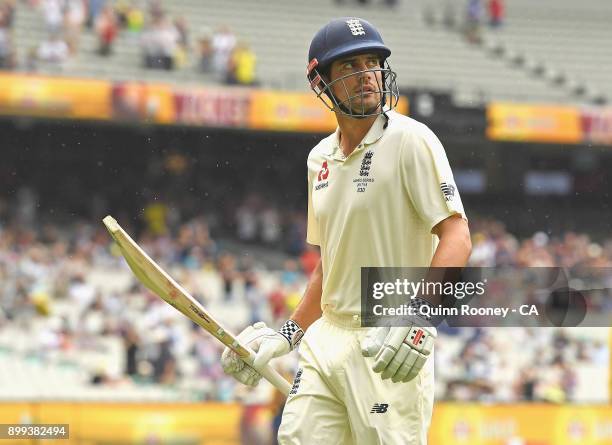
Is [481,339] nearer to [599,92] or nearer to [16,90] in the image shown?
[16,90]

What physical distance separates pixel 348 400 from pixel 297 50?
65.5ft

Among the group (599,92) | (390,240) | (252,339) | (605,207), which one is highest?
(390,240)

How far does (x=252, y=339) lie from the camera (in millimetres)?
4812

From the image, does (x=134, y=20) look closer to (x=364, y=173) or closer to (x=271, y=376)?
(x=271, y=376)

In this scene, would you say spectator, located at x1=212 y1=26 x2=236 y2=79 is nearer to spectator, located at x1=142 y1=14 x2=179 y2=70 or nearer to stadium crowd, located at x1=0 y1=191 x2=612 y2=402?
spectator, located at x1=142 y1=14 x2=179 y2=70

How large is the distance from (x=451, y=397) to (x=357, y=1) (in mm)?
13664

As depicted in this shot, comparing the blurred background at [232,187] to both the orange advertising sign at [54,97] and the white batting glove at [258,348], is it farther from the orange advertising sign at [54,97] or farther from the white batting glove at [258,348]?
the white batting glove at [258,348]

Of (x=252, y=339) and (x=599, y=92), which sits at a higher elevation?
(x=252, y=339)

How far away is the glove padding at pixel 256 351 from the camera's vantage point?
15.5ft

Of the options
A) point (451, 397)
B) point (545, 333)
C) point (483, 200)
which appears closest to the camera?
point (451, 397)

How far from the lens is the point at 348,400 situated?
4379mm

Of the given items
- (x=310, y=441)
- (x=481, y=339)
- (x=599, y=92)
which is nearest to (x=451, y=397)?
(x=481, y=339)

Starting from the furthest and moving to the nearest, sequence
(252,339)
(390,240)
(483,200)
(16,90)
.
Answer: (483,200), (16,90), (252,339), (390,240)

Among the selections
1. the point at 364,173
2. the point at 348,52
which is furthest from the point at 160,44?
the point at 364,173
